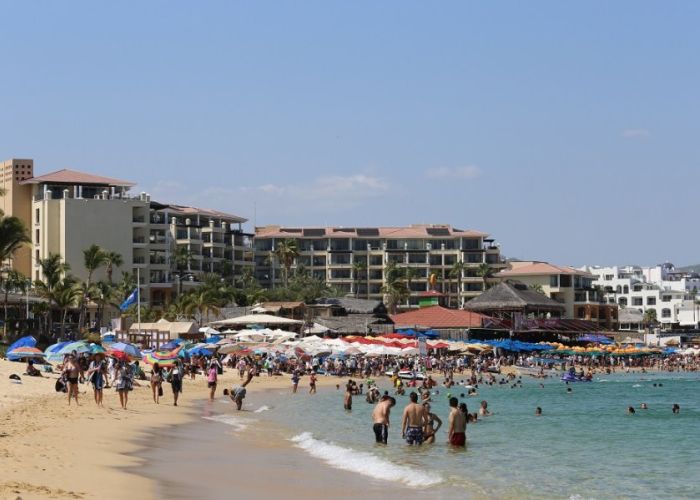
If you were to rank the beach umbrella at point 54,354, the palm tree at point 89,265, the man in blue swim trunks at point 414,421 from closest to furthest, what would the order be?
the man in blue swim trunks at point 414,421 → the beach umbrella at point 54,354 → the palm tree at point 89,265

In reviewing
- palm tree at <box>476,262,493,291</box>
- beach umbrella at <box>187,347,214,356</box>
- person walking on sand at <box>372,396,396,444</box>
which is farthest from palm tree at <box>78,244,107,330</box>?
person walking on sand at <box>372,396,396,444</box>

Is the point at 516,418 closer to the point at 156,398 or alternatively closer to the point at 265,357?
the point at 156,398

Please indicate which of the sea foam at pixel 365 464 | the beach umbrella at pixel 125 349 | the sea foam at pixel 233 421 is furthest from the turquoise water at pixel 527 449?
the beach umbrella at pixel 125 349

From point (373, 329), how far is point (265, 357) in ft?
60.0

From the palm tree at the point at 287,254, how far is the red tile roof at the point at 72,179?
26.6 metres

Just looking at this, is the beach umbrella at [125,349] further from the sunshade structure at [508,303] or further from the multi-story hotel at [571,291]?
the multi-story hotel at [571,291]

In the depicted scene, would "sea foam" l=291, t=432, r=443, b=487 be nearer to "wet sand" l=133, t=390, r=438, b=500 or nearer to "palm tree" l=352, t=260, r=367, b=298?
"wet sand" l=133, t=390, r=438, b=500

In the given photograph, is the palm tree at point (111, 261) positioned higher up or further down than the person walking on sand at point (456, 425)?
higher up

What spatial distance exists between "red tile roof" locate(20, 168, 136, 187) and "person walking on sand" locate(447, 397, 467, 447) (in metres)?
80.7

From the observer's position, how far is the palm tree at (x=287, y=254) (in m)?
126

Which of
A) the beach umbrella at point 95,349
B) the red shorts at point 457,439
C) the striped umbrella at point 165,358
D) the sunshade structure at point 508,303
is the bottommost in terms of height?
the red shorts at point 457,439

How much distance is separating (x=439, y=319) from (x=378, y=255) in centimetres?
5075

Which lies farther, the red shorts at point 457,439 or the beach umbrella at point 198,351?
the beach umbrella at point 198,351

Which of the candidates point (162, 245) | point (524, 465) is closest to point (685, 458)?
point (524, 465)
